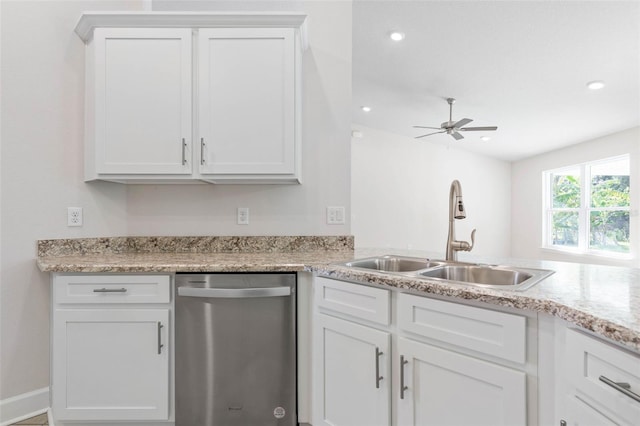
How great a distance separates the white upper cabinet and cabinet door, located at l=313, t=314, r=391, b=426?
0.94m

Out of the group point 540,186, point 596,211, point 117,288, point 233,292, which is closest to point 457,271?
point 233,292

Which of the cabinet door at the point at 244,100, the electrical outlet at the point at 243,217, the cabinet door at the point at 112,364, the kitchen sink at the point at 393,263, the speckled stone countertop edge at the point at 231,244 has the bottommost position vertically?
the cabinet door at the point at 112,364

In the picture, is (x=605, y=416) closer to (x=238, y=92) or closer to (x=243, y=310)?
(x=243, y=310)

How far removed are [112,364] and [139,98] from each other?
1.41m

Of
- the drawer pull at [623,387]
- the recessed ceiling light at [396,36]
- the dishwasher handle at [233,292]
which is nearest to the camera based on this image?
the drawer pull at [623,387]

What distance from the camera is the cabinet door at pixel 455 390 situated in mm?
1006

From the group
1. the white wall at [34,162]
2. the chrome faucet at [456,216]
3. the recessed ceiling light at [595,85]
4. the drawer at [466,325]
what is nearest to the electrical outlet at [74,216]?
the white wall at [34,162]

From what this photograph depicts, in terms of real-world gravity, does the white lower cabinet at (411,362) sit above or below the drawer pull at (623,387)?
below

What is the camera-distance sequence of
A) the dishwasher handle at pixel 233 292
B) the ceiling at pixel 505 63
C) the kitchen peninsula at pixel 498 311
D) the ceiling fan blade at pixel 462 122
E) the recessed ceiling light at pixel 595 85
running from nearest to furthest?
the kitchen peninsula at pixel 498 311 → the dishwasher handle at pixel 233 292 → the ceiling at pixel 505 63 → the recessed ceiling light at pixel 595 85 → the ceiling fan blade at pixel 462 122

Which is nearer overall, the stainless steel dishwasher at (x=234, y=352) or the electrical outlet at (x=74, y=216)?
the stainless steel dishwasher at (x=234, y=352)

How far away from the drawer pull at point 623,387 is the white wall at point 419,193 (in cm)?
515

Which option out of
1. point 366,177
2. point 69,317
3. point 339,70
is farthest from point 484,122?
point 69,317

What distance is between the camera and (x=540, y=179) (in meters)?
6.87

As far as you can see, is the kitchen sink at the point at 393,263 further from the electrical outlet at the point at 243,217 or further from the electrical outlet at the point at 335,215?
the electrical outlet at the point at 243,217
